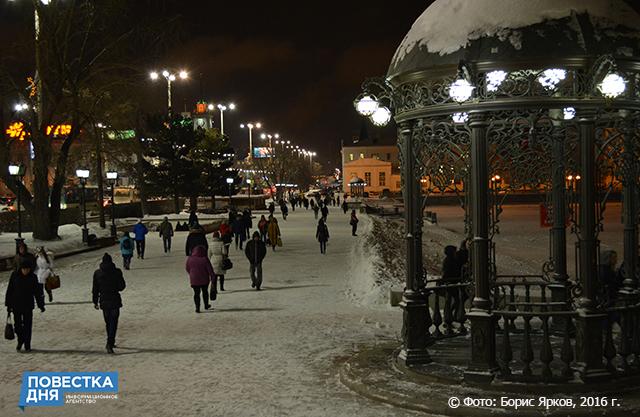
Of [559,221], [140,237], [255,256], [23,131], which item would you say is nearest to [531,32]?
[559,221]

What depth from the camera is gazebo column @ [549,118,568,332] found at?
10742 millimetres

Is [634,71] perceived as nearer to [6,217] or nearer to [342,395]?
[342,395]

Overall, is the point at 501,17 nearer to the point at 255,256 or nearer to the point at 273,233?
the point at 255,256

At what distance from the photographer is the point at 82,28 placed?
31.9 meters

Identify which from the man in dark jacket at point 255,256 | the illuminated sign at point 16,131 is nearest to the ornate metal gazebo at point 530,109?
the man in dark jacket at point 255,256

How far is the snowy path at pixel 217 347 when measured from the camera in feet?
27.7

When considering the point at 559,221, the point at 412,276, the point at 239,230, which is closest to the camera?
the point at 412,276

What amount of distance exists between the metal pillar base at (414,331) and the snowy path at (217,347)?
100 centimetres

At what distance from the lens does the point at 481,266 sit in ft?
27.5

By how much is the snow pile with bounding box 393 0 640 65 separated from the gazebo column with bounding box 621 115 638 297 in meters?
1.45

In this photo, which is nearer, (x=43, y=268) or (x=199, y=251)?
(x=199, y=251)

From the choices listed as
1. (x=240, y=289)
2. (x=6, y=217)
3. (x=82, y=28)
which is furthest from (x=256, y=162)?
(x=240, y=289)

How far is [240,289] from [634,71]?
11712 mm

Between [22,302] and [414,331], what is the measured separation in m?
6.25
